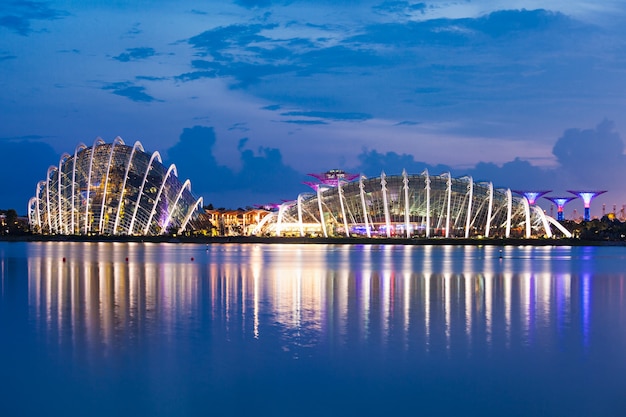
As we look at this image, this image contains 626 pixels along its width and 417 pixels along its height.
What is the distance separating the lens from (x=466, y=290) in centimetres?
3162

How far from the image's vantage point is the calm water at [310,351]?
41.6 ft

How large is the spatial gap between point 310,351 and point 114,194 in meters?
98.0

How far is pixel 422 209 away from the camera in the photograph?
109875 mm

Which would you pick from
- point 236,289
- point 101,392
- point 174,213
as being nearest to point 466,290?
point 236,289

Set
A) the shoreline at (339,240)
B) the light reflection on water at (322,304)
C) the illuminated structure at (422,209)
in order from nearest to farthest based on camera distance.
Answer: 1. the light reflection on water at (322,304)
2. the shoreline at (339,240)
3. the illuminated structure at (422,209)

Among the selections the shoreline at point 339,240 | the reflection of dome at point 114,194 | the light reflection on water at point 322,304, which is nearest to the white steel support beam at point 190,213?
the reflection of dome at point 114,194

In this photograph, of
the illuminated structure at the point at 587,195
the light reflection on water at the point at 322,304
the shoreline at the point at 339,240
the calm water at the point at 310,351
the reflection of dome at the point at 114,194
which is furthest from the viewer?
the illuminated structure at the point at 587,195

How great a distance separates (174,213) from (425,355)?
100 meters

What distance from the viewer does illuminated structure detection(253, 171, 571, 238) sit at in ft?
359

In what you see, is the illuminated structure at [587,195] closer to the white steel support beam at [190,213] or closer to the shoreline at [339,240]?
the shoreline at [339,240]

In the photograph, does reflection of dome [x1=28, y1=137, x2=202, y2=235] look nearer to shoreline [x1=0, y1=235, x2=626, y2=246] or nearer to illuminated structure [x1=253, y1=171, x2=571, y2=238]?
shoreline [x1=0, y1=235, x2=626, y2=246]

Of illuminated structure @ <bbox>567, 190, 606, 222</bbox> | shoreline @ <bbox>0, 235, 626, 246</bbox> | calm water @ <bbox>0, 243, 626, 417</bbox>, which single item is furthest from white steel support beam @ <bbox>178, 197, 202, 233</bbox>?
illuminated structure @ <bbox>567, 190, 606, 222</bbox>

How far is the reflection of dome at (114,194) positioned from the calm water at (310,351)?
79.3 meters

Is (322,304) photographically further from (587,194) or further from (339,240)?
(587,194)
